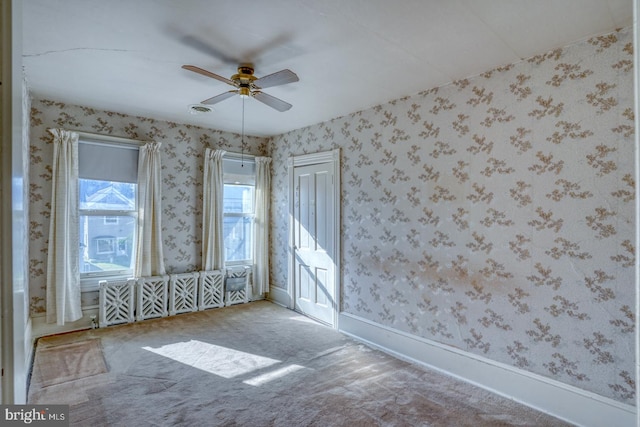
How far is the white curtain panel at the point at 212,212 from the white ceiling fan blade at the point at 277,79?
8.02 feet

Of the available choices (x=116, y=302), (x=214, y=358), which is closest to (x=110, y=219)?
(x=116, y=302)

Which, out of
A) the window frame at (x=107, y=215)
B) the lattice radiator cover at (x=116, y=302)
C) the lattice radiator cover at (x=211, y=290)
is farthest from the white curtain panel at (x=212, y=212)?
the lattice radiator cover at (x=116, y=302)

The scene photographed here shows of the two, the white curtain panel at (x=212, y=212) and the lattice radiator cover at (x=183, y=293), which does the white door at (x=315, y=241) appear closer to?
the white curtain panel at (x=212, y=212)

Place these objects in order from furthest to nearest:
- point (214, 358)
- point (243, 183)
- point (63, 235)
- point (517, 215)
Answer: point (243, 183) → point (63, 235) → point (214, 358) → point (517, 215)

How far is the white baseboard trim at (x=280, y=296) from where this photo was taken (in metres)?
4.96

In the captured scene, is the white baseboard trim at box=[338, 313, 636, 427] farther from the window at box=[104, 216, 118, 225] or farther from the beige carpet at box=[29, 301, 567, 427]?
the window at box=[104, 216, 118, 225]

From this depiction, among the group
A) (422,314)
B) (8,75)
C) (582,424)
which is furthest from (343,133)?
(8,75)

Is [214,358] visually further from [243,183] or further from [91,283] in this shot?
→ [243,183]

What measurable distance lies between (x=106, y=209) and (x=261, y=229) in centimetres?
204

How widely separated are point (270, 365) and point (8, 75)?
293 cm

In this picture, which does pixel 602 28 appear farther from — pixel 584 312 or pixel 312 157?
pixel 312 157

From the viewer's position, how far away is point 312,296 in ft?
14.9

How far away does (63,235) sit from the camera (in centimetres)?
366

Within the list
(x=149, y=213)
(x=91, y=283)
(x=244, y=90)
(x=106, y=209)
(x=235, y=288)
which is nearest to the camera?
(x=244, y=90)
